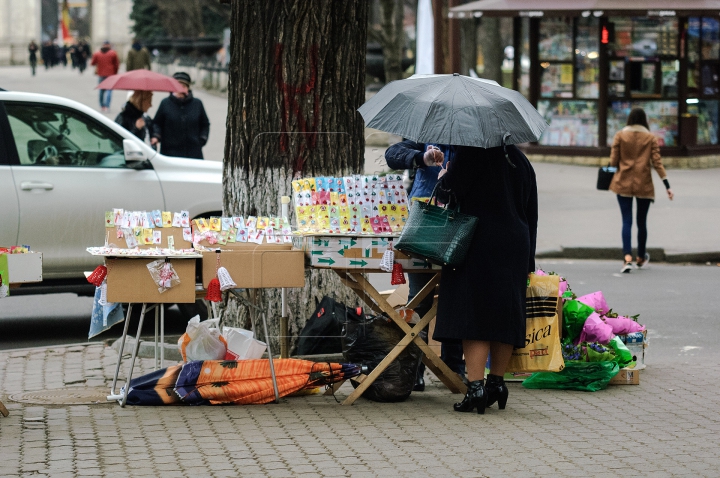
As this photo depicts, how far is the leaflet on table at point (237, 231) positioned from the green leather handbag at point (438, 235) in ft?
2.53

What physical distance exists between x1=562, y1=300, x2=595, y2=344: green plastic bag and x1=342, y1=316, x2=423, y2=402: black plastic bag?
42.5 inches

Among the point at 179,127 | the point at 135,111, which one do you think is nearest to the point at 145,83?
the point at 135,111

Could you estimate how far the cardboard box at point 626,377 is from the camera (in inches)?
275

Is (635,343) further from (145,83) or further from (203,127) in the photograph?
(145,83)

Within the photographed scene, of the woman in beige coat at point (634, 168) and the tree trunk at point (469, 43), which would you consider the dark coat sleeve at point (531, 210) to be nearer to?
the woman in beige coat at point (634, 168)

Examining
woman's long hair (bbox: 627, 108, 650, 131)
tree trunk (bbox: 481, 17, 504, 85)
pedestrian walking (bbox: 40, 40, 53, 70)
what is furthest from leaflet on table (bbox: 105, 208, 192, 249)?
pedestrian walking (bbox: 40, 40, 53, 70)

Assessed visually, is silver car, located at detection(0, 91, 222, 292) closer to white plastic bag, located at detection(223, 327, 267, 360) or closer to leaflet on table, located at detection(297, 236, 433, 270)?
white plastic bag, located at detection(223, 327, 267, 360)

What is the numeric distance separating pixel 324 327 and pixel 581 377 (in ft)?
5.26

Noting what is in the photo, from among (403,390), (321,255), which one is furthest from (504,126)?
(403,390)

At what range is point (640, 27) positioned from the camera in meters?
20.5

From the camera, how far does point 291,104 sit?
285 inches

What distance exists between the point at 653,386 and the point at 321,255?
2.38 metres

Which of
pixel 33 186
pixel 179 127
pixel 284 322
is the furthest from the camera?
pixel 179 127

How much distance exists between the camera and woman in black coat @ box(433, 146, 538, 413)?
596 centimetres
